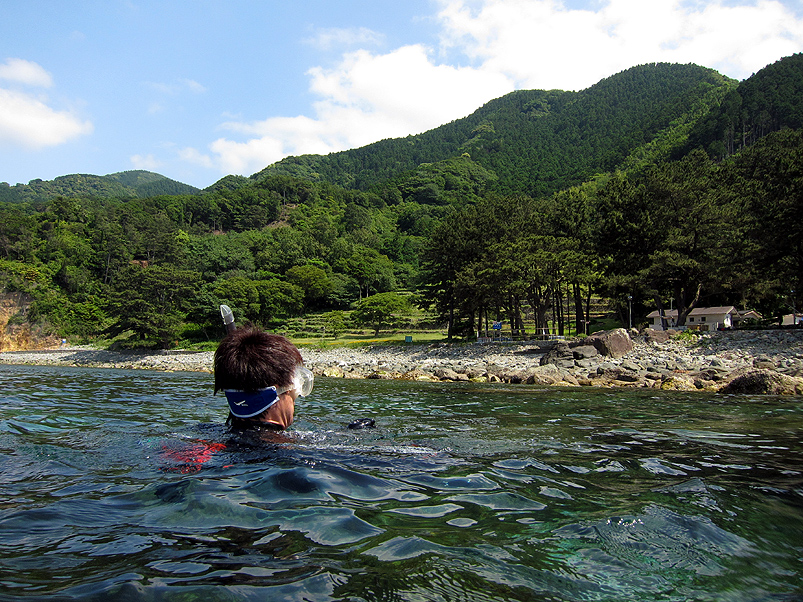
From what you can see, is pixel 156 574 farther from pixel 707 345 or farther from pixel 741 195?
pixel 741 195

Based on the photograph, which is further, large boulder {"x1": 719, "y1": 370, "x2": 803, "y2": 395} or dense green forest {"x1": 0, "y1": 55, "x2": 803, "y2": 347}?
dense green forest {"x1": 0, "y1": 55, "x2": 803, "y2": 347}

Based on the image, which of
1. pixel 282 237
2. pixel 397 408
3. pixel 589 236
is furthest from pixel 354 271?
pixel 397 408

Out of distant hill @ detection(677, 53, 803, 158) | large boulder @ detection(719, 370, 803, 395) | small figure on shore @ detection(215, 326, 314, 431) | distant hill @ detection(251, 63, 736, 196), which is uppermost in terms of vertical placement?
distant hill @ detection(251, 63, 736, 196)

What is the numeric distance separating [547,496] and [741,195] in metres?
50.6

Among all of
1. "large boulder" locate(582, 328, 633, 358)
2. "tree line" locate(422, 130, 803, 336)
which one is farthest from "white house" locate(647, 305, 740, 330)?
"large boulder" locate(582, 328, 633, 358)

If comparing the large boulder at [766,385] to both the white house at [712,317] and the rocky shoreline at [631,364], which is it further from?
the white house at [712,317]

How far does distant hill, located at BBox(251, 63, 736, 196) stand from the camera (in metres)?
127

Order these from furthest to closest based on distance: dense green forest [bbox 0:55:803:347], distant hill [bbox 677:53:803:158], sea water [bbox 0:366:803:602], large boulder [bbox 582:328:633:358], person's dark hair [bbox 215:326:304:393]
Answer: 1. distant hill [bbox 677:53:803:158]
2. dense green forest [bbox 0:55:803:347]
3. large boulder [bbox 582:328:633:358]
4. person's dark hair [bbox 215:326:304:393]
5. sea water [bbox 0:366:803:602]

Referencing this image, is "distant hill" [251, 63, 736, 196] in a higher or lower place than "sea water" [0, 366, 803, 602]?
higher

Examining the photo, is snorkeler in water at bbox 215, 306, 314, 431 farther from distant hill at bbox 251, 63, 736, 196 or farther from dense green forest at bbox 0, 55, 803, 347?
distant hill at bbox 251, 63, 736, 196

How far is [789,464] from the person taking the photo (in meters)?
4.30

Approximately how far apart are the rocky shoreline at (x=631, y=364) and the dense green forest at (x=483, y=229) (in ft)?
20.5

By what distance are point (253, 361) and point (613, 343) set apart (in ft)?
86.2

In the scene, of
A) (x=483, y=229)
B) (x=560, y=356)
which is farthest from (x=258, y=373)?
(x=483, y=229)
